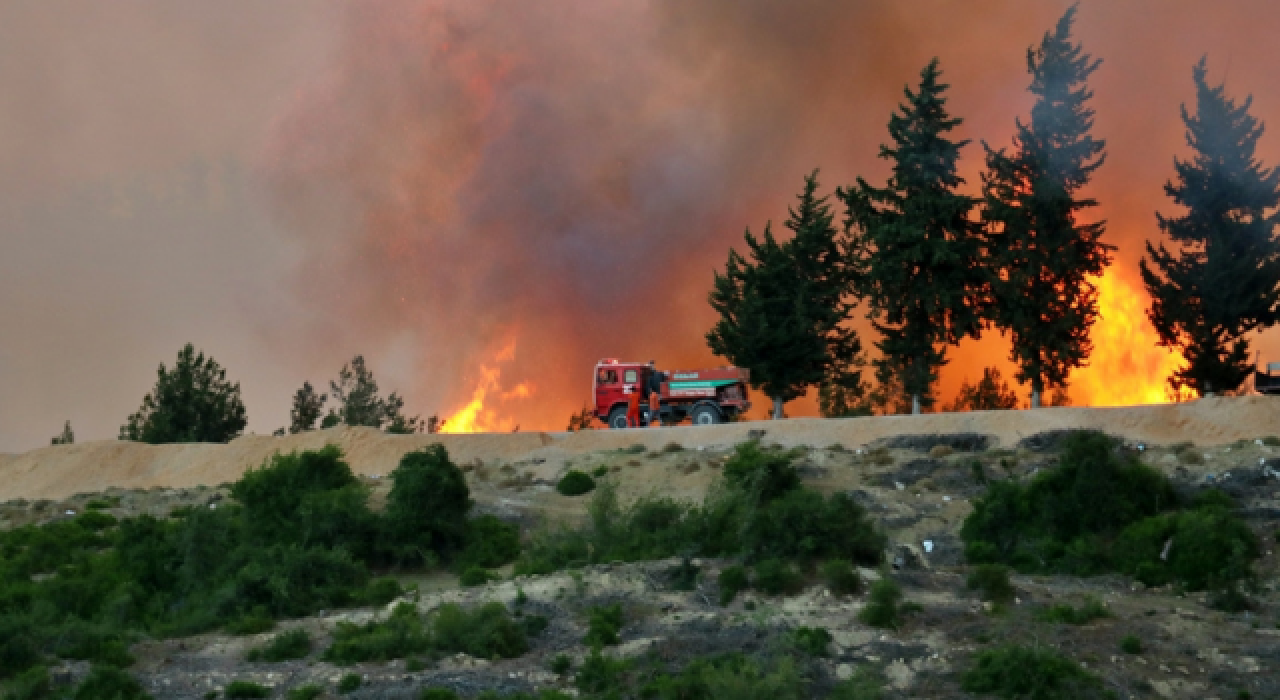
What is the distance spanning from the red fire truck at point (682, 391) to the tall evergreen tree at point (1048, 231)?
11862mm

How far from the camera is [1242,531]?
29750 millimetres

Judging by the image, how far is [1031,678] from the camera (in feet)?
69.6

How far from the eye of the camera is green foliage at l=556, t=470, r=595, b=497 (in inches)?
1666

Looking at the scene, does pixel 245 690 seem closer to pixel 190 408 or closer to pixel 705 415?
pixel 705 415

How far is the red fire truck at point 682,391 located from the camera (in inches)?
2114

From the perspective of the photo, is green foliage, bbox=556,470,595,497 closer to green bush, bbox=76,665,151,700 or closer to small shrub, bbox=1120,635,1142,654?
green bush, bbox=76,665,151,700

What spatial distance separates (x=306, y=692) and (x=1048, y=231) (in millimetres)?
41077

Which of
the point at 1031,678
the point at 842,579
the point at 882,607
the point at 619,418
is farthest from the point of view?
the point at 619,418

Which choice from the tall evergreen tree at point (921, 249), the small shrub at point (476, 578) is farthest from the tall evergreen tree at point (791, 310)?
the small shrub at point (476, 578)

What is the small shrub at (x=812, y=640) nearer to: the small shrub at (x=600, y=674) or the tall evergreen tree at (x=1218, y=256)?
the small shrub at (x=600, y=674)

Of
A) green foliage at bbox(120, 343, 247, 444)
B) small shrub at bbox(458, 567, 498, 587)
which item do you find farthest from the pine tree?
small shrub at bbox(458, 567, 498, 587)

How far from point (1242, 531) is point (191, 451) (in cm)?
4653

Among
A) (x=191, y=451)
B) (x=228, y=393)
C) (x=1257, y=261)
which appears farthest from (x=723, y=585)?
(x=228, y=393)

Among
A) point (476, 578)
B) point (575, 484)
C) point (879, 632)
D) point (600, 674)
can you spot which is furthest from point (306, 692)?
point (575, 484)
